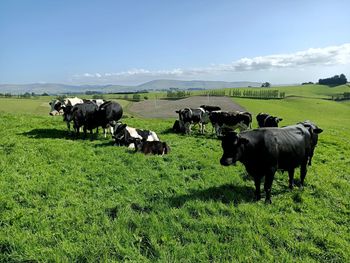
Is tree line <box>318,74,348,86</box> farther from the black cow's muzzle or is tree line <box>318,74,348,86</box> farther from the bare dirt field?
the black cow's muzzle

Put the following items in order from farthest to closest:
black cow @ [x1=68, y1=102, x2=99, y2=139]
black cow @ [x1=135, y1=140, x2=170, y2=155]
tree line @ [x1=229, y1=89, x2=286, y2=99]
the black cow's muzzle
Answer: tree line @ [x1=229, y1=89, x2=286, y2=99], black cow @ [x1=68, y1=102, x2=99, y2=139], black cow @ [x1=135, y1=140, x2=170, y2=155], the black cow's muzzle

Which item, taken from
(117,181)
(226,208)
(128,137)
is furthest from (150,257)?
(128,137)

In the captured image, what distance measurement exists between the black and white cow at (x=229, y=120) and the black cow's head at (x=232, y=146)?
12.0m

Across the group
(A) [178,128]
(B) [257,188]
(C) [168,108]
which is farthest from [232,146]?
(C) [168,108]

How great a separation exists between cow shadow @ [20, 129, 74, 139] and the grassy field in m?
3.80

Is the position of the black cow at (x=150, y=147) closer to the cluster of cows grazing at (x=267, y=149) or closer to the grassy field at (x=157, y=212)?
the grassy field at (x=157, y=212)

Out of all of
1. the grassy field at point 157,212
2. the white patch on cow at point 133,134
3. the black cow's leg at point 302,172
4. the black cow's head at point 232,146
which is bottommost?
the grassy field at point 157,212

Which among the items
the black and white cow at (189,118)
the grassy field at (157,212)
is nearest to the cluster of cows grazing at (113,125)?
the grassy field at (157,212)

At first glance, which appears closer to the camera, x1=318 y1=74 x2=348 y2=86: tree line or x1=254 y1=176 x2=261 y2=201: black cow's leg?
x1=254 y1=176 x2=261 y2=201: black cow's leg

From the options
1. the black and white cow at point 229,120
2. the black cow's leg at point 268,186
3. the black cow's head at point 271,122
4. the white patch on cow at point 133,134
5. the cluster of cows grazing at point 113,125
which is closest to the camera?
the black cow's leg at point 268,186

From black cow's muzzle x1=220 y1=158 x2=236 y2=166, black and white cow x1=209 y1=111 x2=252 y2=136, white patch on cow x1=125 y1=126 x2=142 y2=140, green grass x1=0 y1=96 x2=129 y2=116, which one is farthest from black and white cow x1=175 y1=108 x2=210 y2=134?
green grass x1=0 y1=96 x2=129 y2=116

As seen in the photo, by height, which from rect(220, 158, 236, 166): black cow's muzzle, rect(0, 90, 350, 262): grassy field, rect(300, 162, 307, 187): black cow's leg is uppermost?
rect(220, 158, 236, 166): black cow's muzzle

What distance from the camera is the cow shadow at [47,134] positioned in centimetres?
1675

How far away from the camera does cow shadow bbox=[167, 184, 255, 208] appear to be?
8508 millimetres
